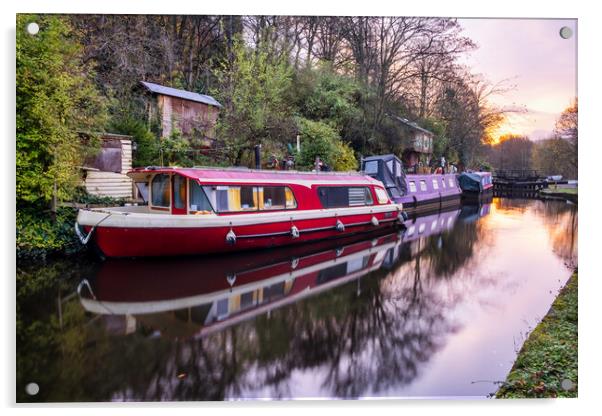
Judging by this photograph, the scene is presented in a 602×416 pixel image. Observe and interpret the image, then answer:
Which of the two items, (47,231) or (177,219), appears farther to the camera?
(177,219)

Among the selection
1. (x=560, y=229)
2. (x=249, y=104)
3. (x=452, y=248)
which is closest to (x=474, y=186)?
(x=560, y=229)

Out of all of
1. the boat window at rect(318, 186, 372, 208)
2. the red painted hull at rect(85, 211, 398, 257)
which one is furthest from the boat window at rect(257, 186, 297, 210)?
Answer: the boat window at rect(318, 186, 372, 208)

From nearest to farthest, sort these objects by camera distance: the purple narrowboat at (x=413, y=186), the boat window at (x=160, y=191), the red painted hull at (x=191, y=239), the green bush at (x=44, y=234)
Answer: the green bush at (x=44, y=234) → the red painted hull at (x=191, y=239) → the boat window at (x=160, y=191) → the purple narrowboat at (x=413, y=186)

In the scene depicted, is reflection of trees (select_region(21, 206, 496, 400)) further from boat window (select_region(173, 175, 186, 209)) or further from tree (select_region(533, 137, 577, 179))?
boat window (select_region(173, 175, 186, 209))

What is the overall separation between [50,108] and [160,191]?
202 centimetres

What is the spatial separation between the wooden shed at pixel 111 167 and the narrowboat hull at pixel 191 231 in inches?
19.9

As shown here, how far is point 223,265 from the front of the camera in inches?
239

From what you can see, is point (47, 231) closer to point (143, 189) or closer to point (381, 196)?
point (143, 189)

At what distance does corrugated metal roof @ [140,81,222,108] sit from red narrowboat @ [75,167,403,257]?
1486 mm

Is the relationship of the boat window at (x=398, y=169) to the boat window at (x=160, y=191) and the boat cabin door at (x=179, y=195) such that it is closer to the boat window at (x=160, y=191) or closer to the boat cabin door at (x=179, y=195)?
the boat cabin door at (x=179, y=195)

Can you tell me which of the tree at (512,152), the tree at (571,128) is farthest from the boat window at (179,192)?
the tree at (571,128)

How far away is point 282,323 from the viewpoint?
13.5 feet

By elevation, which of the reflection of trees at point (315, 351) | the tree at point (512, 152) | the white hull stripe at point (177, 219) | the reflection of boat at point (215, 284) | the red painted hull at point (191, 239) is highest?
the tree at point (512, 152)

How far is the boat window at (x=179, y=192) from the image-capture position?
20.7 ft
